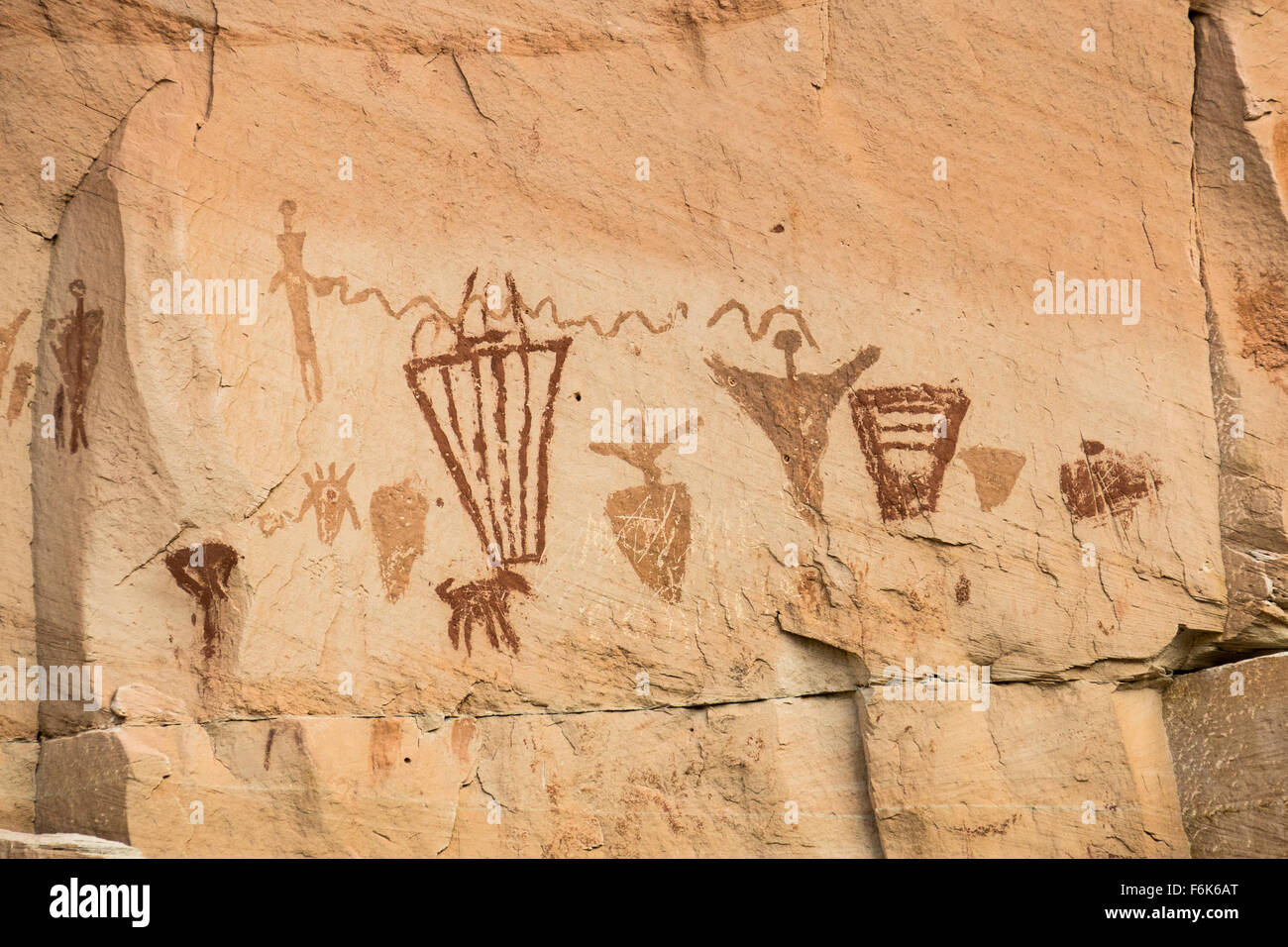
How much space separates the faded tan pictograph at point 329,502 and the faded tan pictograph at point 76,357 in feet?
2.26

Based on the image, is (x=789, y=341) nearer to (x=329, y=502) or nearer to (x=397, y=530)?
(x=397, y=530)

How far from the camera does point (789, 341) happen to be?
12.9 feet

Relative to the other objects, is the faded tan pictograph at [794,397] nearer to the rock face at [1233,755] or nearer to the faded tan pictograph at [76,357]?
the rock face at [1233,755]

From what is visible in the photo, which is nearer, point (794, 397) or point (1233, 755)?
point (1233, 755)

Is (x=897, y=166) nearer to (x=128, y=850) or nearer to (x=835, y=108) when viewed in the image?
(x=835, y=108)

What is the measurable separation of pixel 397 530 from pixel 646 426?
0.80 metres

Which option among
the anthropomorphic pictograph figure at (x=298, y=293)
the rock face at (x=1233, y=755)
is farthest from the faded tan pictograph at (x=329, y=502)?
the rock face at (x=1233, y=755)

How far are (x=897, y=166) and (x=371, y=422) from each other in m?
1.77

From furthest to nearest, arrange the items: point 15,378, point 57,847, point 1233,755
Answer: point 15,378
point 1233,755
point 57,847

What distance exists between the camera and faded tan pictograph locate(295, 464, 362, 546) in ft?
12.7

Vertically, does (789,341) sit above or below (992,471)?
above

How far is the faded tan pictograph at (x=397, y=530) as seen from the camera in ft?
12.7

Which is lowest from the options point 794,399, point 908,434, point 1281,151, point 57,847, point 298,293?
point 57,847

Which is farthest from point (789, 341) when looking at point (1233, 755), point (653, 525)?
point (1233, 755)
